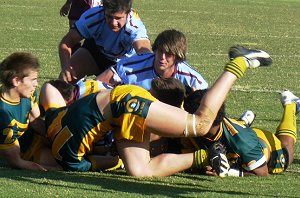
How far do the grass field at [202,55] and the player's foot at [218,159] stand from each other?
0.09m

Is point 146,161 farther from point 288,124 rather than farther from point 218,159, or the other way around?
point 288,124

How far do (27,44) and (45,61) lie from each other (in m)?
2.17

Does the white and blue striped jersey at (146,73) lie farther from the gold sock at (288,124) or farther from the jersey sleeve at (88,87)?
the gold sock at (288,124)

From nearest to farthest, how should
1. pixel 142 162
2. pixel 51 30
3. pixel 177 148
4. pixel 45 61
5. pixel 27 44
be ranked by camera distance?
pixel 142 162 < pixel 177 148 < pixel 45 61 < pixel 27 44 < pixel 51 30

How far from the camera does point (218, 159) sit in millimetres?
7367

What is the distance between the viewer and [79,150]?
24.4 feet

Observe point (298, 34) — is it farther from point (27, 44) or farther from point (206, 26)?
point (27, 44)

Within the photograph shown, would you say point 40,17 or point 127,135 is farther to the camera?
point 40,17

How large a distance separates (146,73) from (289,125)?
1438 millimetres

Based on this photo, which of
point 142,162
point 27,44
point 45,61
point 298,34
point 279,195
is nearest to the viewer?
point 279,195

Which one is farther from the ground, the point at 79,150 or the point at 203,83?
the point at 203,83

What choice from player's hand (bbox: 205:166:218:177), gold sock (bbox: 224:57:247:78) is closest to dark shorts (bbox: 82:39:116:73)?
player's hand (bbox: 205:166:218:177)

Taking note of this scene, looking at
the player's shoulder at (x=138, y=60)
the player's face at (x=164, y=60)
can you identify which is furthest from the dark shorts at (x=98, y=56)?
the player's face at (x=164, y=60)

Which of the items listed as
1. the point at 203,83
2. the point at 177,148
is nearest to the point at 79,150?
the point at 177,148
